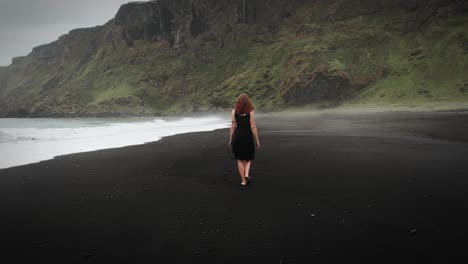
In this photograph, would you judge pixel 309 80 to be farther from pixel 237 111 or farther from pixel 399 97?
pixel 237 111

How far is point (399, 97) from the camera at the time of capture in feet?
221

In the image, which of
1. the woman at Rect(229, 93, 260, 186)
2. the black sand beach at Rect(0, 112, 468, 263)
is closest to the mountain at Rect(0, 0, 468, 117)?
the black sand beach at Rect(0, 112, 468, 263)

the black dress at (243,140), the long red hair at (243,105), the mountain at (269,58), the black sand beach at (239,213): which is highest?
the mountain at (269,58)

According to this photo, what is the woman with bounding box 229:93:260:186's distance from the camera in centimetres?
855

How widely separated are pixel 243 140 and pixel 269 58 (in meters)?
99.2

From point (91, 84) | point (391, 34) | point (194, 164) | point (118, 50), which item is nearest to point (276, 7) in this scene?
point (391, 34)

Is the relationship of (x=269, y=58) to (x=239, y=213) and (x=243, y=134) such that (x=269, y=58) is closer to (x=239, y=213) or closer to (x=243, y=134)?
(x=243, y=134)

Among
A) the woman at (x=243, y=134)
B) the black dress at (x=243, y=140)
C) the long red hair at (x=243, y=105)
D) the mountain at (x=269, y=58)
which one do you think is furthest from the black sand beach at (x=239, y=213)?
the mountain at (x=269, y=58)

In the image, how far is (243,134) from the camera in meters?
8.71

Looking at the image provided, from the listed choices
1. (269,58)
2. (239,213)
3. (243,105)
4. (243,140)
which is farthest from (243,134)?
(269,58)

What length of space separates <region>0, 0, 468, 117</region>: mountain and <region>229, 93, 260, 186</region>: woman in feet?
194

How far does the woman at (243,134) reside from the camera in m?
8.55

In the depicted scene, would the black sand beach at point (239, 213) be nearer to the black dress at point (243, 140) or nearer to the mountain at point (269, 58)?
the black dress at point (243, 140)

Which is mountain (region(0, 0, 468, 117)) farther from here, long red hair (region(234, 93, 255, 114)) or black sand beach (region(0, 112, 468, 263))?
long red hair (region(234, 93, 255, 114))
